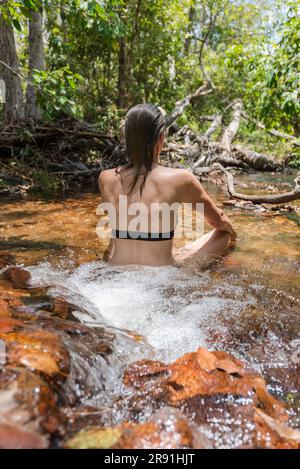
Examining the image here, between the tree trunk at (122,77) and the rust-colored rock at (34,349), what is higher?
the tree trunk at (122,77)

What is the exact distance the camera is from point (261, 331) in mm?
2070

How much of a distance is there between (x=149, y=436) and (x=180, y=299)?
1.36m

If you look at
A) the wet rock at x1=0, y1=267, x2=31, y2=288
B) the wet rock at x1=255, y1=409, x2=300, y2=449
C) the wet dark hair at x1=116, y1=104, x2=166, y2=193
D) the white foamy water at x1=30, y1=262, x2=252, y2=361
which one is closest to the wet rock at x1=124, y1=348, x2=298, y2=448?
the wet rock at x1=255, y1=409, x2=300, y2=449

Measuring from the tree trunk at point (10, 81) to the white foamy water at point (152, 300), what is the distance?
5252 mm

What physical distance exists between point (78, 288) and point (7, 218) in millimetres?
2615

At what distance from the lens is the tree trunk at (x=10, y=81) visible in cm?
679

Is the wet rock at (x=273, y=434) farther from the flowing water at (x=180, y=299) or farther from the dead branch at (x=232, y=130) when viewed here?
the dead branch at (x=232, y=130)

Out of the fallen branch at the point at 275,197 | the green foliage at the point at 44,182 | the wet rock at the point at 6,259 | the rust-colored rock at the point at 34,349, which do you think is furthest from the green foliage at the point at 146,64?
the rust-colored rock at the point at 34,349

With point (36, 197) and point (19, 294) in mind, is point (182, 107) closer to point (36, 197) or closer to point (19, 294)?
point (36, 197)

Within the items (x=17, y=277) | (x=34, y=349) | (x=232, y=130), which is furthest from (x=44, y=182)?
(x=232, y=130)

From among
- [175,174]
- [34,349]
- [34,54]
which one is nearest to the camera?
[34,349]

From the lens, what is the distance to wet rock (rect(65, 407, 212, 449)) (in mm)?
1112

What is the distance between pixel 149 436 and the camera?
1.14 metres

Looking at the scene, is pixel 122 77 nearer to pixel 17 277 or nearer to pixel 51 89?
pixel 51 89
